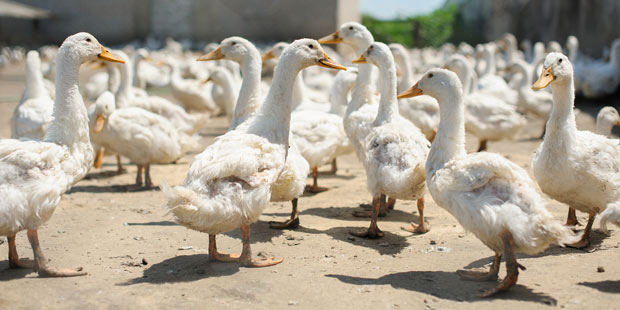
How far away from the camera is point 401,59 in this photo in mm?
9516

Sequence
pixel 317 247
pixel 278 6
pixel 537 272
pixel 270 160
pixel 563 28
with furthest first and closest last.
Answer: pixel 278 6 → pixel 563 28 → pixel 317 247 → pixel 270 160 → pixel 537 272

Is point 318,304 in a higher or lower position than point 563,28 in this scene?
lower

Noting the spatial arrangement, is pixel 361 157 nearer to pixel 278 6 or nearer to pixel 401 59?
pixel 401 59

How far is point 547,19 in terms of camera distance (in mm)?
24578

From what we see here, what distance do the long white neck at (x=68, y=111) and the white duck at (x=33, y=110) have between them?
8.28 feet

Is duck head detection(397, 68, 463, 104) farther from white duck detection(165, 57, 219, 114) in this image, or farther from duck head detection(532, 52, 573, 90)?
white duck detection(165, 57, 219, 114)

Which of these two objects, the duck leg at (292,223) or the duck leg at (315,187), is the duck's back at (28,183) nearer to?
the duck leg at (292,223)

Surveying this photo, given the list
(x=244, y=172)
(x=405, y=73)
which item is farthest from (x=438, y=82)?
(x=405, y=73)

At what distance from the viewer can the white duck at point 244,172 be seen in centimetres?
439

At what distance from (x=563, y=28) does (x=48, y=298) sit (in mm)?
22210

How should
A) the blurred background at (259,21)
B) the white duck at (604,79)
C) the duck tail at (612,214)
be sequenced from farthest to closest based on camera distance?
the blurred background at (259,21) < the white duck at (604,79) < the duck tail at (612,214)

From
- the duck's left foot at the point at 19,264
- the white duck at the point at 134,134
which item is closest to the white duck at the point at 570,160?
the duck's left foot at the point at 19,264

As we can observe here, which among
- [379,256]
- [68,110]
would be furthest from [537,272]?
[68,110]

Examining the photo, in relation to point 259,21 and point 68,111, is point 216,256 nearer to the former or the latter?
point 68,111
